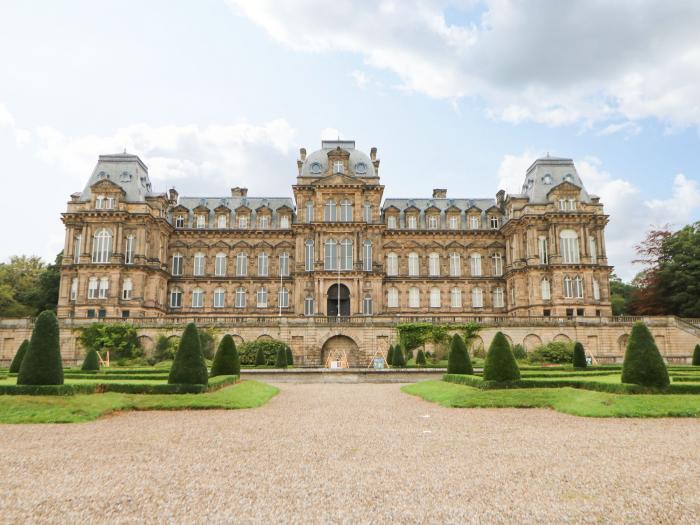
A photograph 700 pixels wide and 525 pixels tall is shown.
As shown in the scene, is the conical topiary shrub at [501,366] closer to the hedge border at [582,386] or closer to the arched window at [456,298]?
the hedge border at [582,386]

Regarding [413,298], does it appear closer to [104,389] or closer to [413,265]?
[413,265]

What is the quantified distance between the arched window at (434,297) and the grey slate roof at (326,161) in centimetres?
1327

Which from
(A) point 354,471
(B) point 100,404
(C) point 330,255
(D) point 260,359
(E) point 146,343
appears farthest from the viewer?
(C) point 330,255

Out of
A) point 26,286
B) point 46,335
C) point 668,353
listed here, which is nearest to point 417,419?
point 46,335

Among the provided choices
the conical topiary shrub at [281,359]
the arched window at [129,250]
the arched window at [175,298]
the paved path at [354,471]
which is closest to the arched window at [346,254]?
the conical topiary shrub at [281,359]

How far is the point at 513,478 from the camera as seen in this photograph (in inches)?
341

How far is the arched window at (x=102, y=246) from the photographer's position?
170 feet

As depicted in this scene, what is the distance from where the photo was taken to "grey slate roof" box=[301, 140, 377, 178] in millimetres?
56031

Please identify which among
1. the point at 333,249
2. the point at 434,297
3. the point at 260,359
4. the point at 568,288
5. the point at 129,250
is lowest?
the point at 260,359

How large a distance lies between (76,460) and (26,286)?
57850 millimetres

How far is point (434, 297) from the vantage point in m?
58.0

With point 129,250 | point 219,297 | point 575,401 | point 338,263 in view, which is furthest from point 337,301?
point 575,401

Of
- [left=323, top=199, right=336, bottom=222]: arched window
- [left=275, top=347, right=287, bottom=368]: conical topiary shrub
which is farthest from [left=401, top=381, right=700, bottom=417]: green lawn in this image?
[left=323, top=199, right=336, bottom=222]: arched window

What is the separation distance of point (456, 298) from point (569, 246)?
1207 cm
